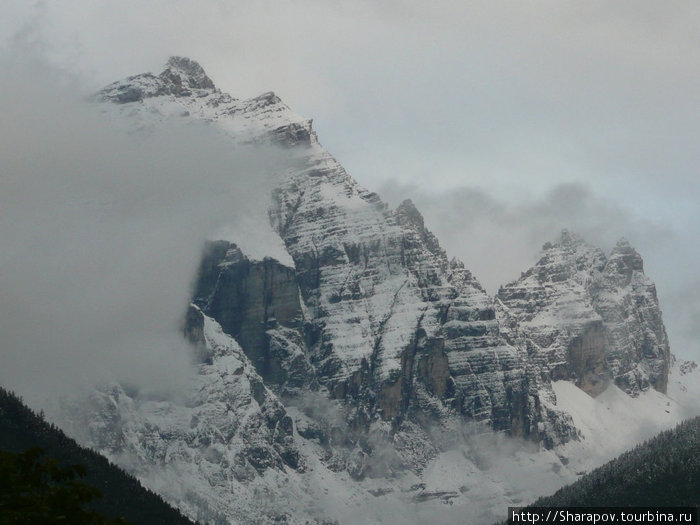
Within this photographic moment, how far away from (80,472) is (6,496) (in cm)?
339

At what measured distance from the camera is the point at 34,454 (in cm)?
5634

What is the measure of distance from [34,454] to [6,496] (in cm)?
179

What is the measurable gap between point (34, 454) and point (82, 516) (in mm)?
2805

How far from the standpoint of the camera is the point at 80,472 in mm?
58906

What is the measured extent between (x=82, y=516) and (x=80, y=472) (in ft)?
Result: 10.8

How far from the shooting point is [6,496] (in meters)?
56.4

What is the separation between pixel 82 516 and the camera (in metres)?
55.9

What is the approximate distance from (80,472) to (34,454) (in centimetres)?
299

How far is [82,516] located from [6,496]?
2.89 meters
